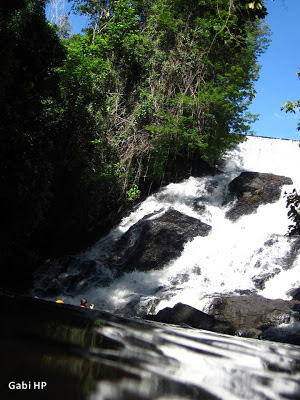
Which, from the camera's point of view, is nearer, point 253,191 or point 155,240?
point 155,240

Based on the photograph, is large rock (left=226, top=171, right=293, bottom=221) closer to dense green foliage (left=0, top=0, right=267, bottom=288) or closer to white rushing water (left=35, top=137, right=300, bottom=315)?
white rushing water (left=35, top=137, right=300, bottom=315)

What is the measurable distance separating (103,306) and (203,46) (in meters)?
14.8

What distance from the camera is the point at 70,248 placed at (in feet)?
58.4

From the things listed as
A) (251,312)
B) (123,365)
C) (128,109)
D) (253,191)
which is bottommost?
(251,312)

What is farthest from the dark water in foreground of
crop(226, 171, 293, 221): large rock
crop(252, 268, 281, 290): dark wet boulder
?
crop(226, 171, 293, 221): large rock

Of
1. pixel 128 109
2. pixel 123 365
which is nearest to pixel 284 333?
pixel 123 365

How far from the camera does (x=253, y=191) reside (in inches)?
756

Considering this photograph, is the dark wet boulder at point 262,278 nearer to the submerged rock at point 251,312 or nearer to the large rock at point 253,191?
the submerged rock at point 251,312

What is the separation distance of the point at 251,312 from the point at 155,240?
586cm

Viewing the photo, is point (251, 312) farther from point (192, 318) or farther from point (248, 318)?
point (192, 318)

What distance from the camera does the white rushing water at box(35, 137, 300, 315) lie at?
518 inches

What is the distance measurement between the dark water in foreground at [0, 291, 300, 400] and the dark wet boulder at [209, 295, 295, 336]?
9.27 meters

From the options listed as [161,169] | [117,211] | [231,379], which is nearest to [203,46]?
[161,169]

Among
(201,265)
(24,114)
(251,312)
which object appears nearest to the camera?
(24,114)
